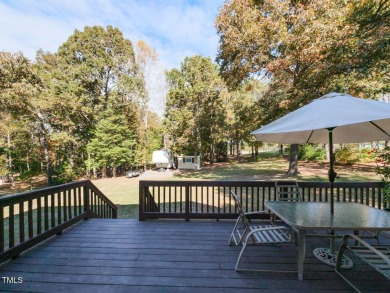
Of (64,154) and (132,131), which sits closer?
(64,154)

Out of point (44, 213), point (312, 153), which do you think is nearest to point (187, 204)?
point (44, 213)

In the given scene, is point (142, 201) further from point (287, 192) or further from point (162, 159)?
point (162, 159)

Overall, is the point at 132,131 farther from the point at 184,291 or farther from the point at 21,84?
the point at 184,291

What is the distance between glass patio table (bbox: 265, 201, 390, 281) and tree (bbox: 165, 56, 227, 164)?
17519 millimetres

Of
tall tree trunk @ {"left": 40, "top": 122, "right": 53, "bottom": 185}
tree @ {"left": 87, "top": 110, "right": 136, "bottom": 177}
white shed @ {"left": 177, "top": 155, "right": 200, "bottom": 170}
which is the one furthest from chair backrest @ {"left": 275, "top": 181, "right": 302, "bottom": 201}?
tall tree trunk @ {"left": 40, "top": 122, "right": 53, "bottom": 185}

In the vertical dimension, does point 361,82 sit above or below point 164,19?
below

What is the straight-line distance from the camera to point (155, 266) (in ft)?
8.50

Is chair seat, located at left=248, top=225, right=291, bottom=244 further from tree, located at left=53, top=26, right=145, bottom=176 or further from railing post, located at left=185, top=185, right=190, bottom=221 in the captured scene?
tree, located at left=53, top=26, right=145, bottom=176

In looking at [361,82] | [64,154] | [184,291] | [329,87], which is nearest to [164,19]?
[329,87]

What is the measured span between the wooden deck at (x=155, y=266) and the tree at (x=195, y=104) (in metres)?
17.1

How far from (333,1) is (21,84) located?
19173 mm

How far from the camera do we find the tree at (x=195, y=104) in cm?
2023

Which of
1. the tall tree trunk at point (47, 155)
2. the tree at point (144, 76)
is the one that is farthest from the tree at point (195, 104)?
the tall tree trunk at point (47, 155)

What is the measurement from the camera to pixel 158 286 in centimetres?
220
